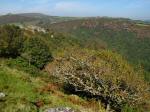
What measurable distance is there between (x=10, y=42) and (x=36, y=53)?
638 cm

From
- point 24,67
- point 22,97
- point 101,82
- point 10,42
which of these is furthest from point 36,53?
point 22,97

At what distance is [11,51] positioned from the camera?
249 feet

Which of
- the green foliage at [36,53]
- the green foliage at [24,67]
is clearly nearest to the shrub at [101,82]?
the green foliage at [24,67]


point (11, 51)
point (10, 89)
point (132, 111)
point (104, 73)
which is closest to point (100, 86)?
point (104, 73)

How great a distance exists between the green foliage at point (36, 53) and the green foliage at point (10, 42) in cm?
183

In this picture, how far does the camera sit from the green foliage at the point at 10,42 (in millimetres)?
75688

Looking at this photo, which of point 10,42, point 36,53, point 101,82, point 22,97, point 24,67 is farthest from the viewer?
point 36,53

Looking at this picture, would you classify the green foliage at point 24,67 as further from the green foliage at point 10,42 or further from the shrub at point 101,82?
the green foliage at point 10,42

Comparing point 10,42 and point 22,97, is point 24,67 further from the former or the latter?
point 10,42

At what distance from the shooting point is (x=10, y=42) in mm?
80875

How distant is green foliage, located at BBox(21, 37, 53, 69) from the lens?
77006 mm

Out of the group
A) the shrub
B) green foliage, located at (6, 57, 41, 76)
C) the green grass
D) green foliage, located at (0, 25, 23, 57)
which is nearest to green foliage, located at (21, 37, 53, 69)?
green foliage, located at (0, 25, 23, 57)

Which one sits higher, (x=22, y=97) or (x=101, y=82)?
(x=22, y=97)

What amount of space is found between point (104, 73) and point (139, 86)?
4.63 meters
